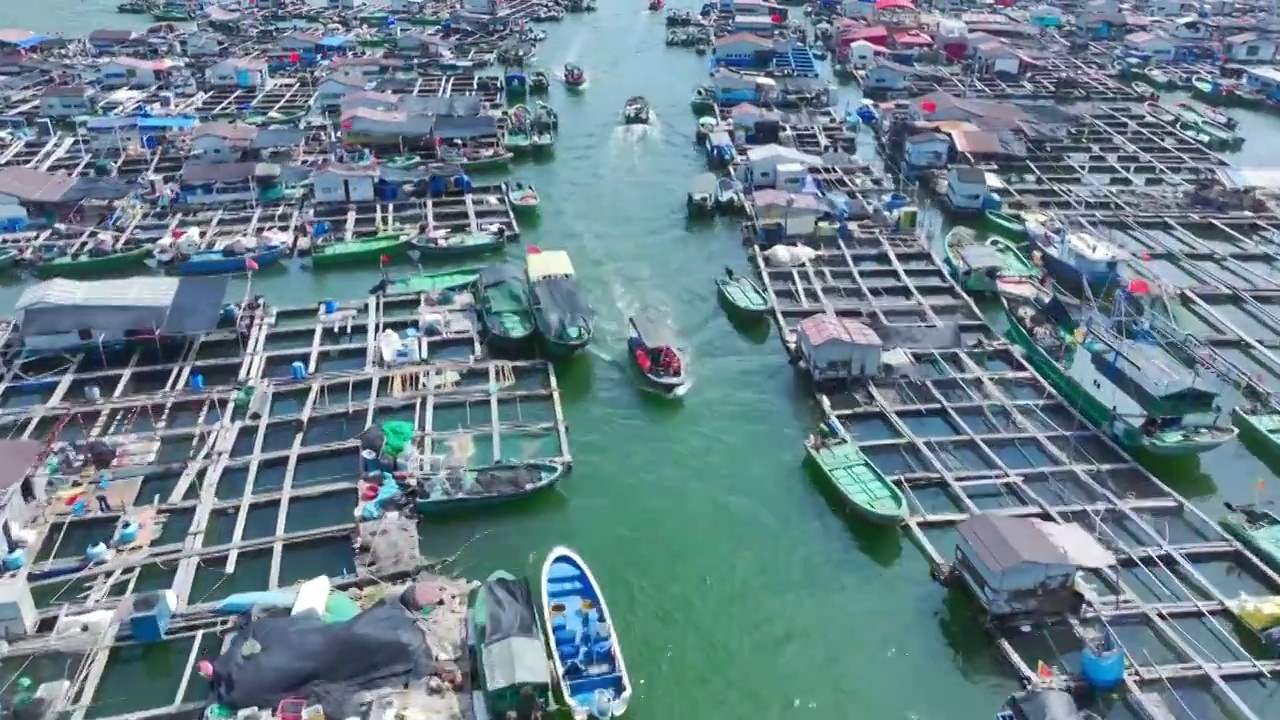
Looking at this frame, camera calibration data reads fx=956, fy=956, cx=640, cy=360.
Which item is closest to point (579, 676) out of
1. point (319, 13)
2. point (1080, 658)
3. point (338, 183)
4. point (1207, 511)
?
point (1080, 658)

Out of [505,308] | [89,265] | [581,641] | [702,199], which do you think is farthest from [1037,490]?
[89,265]

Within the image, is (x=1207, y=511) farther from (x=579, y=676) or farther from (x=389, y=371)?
(x=389, y=371)

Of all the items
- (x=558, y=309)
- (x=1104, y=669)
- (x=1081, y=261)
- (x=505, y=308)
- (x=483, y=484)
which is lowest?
(x=1104, y=669)

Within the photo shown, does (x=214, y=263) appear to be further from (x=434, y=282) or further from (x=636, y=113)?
(x=636, y=113)

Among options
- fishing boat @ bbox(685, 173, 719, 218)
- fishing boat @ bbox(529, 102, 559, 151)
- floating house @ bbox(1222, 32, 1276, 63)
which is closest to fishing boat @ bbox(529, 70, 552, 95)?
fishing boat @ bbox(529, 102, 559, 151)

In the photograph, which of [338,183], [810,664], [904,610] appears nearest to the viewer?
[810,664]

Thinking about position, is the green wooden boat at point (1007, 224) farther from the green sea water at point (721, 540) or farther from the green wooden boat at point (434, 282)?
the green wooden boat at point (434, 282)
